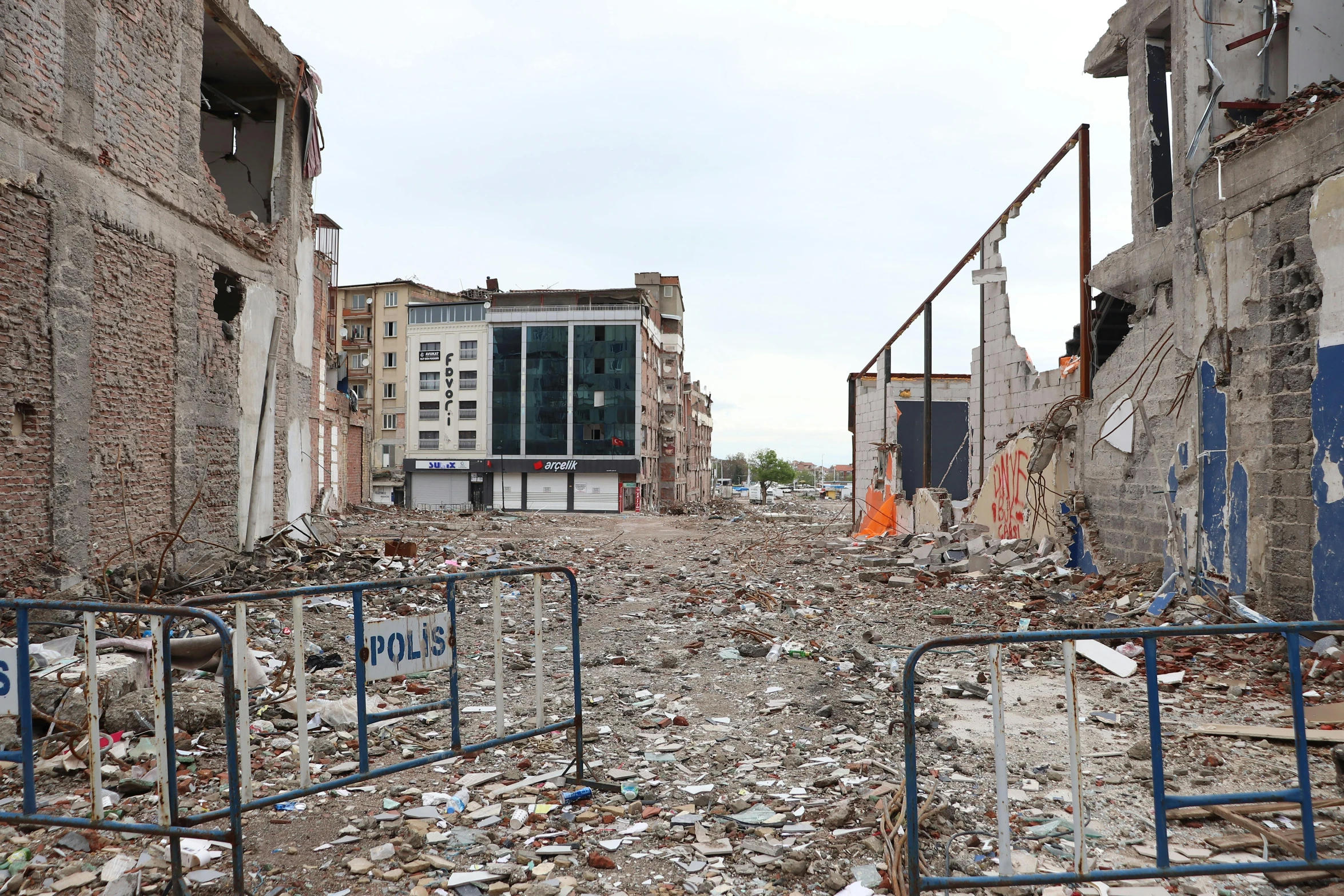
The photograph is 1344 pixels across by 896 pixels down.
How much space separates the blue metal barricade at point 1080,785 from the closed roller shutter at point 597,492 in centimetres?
4838

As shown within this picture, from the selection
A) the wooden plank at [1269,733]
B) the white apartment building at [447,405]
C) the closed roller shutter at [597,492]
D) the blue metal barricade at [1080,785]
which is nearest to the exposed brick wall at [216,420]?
the blue metal barricade at [1080,785]

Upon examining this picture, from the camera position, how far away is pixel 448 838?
3684mm

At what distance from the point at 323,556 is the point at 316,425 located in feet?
52.6

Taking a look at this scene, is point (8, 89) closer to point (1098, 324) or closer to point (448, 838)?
point (448, 838)

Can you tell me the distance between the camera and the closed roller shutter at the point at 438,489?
53781 millimetres

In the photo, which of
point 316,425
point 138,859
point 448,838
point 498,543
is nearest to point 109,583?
point 138,859

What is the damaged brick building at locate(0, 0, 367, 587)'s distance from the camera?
751 cm

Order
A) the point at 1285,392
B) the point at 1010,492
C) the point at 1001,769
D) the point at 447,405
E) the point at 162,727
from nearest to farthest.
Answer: the point at 1001,769 < the point at 162,727 < the point at 1285,392 < the point at 1010,492 < the point at 447,405

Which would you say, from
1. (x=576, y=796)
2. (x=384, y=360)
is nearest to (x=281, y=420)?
(x=576, y=796)

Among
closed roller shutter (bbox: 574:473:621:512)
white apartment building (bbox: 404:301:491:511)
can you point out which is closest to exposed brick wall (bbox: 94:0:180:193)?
closed roller shutter (bbox: 574:473:621:512)

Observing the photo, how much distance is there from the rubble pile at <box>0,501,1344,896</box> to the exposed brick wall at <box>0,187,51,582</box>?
1.81m

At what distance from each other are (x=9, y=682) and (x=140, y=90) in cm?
827

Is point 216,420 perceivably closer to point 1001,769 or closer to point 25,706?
point 25,706

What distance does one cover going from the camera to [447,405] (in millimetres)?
54781
